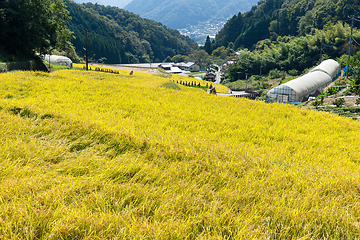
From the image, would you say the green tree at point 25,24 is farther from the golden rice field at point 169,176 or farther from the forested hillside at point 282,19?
the forested hillside at point 282,19

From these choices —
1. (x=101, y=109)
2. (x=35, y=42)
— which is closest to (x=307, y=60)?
(x=35, y=42)

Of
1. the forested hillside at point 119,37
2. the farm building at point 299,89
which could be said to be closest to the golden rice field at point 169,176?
the farm building at point 299,89

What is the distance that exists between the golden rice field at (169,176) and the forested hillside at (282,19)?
8439cm

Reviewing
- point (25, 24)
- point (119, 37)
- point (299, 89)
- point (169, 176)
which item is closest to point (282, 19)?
point (119, 37)

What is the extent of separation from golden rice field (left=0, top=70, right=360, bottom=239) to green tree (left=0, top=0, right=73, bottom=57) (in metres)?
15.8

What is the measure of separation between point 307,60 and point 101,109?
2664 inches

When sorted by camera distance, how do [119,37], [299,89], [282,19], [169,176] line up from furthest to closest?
1. [119,37]
2. [282,19]
3. [299,89]
4. [169,176]

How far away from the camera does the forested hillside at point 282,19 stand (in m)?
72.8

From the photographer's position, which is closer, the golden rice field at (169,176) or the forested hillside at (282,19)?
the golden rice field at (169,176)

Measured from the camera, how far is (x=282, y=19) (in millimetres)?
101812

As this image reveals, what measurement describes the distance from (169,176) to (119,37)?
412ft

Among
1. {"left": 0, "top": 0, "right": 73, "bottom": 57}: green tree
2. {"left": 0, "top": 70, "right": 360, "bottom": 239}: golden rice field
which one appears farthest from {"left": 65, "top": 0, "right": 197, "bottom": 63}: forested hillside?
{"left": 0, "top": 70, "right": 360, "bottom": 239}: golden rice field

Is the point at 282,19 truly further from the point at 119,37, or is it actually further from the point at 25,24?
the point at 25,24

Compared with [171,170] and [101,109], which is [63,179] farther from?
[101,109]
